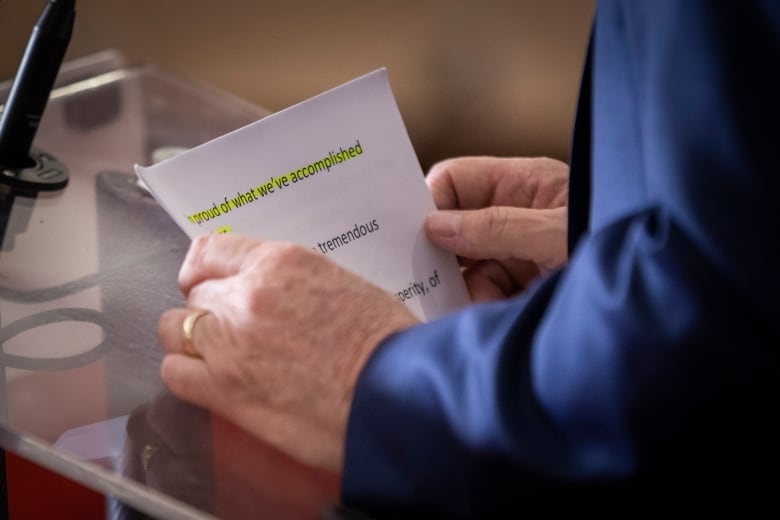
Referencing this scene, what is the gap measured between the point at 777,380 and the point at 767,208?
0.10 meters

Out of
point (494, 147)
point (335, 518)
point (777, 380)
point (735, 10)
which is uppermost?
point (735, 10)

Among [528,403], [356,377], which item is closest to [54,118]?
[356,377]

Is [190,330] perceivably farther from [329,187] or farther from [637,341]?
[637,341]

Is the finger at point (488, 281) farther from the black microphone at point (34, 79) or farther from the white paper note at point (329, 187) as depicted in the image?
the black microphone at point (34, 79)

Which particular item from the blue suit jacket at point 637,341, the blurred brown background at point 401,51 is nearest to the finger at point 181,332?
the blue suit jacket at point 637,341

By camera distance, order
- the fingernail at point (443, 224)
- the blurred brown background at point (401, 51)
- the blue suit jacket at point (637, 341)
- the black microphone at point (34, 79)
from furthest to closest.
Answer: the blurred brown background at point (401, 51) → the black microphone at point (34, 79) → the fingernail at point (443, 224) → the blue suit jacket at point (637, 341)

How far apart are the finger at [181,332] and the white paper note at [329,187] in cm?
7

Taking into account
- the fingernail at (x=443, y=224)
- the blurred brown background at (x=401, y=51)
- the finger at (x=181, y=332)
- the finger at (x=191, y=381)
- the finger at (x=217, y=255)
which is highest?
the finger at (x=217, y=255)

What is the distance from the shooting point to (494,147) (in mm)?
2131

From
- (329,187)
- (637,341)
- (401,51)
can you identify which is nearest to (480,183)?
(329,187)

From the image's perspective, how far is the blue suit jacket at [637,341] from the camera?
0.55 m

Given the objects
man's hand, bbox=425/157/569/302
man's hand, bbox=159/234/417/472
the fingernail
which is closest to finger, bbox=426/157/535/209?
man's hand, bbox=425/157/569/302

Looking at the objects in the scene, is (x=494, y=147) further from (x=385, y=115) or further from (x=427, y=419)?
(x=427, y=419)

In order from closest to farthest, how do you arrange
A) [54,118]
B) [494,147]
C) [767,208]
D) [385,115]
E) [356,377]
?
[767,208], [356,377], [385,115], [54,118], [494,147]
